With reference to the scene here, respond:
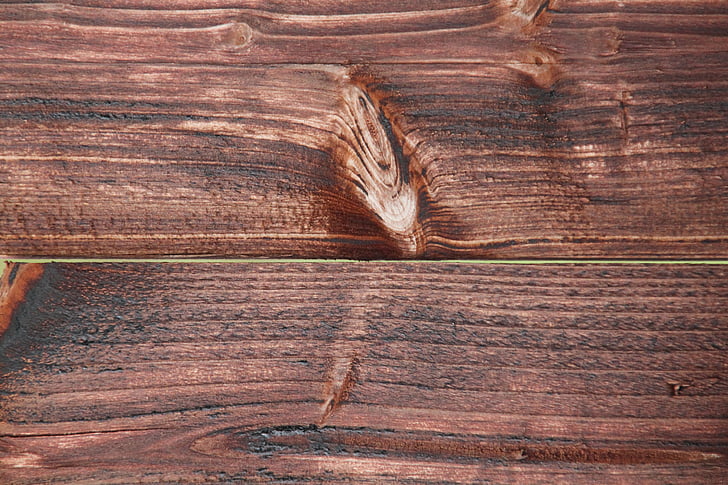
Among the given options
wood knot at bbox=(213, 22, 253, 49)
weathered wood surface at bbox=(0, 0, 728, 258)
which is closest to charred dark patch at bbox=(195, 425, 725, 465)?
weathered wood surface at bbox=(0, 0, 728, 258)

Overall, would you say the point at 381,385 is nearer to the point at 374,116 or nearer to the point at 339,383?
the point at 339,383

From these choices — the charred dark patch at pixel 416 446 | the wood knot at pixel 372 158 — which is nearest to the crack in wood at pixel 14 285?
the charred dark patch at pixel 416 446

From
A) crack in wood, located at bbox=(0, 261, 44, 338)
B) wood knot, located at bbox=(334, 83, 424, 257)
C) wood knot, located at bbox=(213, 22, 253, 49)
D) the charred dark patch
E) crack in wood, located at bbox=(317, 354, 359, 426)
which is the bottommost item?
the charred dark patch

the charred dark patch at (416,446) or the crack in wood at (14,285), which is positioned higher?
the crack in wood at (14,285)

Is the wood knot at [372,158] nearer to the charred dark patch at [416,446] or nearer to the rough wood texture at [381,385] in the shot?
the rough wood texture at [381,385]

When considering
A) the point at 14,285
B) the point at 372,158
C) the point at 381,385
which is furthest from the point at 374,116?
the point at 14,285

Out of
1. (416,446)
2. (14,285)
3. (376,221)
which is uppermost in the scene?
(376,221)

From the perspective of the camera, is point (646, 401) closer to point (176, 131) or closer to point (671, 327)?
point (671, 327)

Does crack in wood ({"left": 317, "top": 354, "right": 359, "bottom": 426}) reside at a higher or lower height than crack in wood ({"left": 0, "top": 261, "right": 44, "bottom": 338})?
lower

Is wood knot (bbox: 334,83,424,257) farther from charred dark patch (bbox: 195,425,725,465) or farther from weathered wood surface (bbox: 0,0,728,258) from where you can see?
charred dark patch (bbox: 195,425,725,465)
